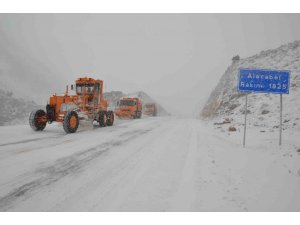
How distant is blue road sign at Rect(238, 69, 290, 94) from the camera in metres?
9.01

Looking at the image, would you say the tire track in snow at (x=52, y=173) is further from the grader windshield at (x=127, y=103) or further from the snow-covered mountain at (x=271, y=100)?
the grader windshield at (x=127, y=103)

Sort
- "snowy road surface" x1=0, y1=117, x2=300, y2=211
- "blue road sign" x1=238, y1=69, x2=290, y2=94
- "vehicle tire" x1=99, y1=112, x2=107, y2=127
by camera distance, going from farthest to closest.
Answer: "vehicle tire" x1=99, y1=112, x2=107, y2=127 → "blue road sign" x1=238, y1=69, x2=290, y2=94 → "snowy road surface" x1=0, y1=117, x2=300, y2=211

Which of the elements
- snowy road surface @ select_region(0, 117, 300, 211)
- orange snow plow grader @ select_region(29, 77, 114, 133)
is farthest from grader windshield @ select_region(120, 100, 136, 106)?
snowy road surface @ select_region(0, 117, 300, 211)

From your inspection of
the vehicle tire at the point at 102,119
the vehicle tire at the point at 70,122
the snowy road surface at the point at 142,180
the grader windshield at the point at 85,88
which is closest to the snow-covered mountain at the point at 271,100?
the snowy road surface at the point at 142,180

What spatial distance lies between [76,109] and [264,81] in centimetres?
953

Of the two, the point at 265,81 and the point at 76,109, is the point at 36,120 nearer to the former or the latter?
the point at 76,109

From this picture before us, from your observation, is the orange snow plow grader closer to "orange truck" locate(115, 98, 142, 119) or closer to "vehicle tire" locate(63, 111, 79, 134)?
"vehicle tire" locate(63, 111, 79, 134)

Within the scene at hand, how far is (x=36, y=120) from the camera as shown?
11273mm

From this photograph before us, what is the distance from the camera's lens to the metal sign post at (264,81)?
29.6 ft

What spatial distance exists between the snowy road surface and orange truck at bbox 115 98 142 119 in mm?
19786

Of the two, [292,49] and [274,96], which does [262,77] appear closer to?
[274,96]

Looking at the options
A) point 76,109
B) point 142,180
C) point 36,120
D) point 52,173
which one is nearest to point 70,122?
point 76,109

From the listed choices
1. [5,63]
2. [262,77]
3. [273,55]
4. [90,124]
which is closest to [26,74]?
[5,63]

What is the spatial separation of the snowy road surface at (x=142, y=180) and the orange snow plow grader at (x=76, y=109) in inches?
152
